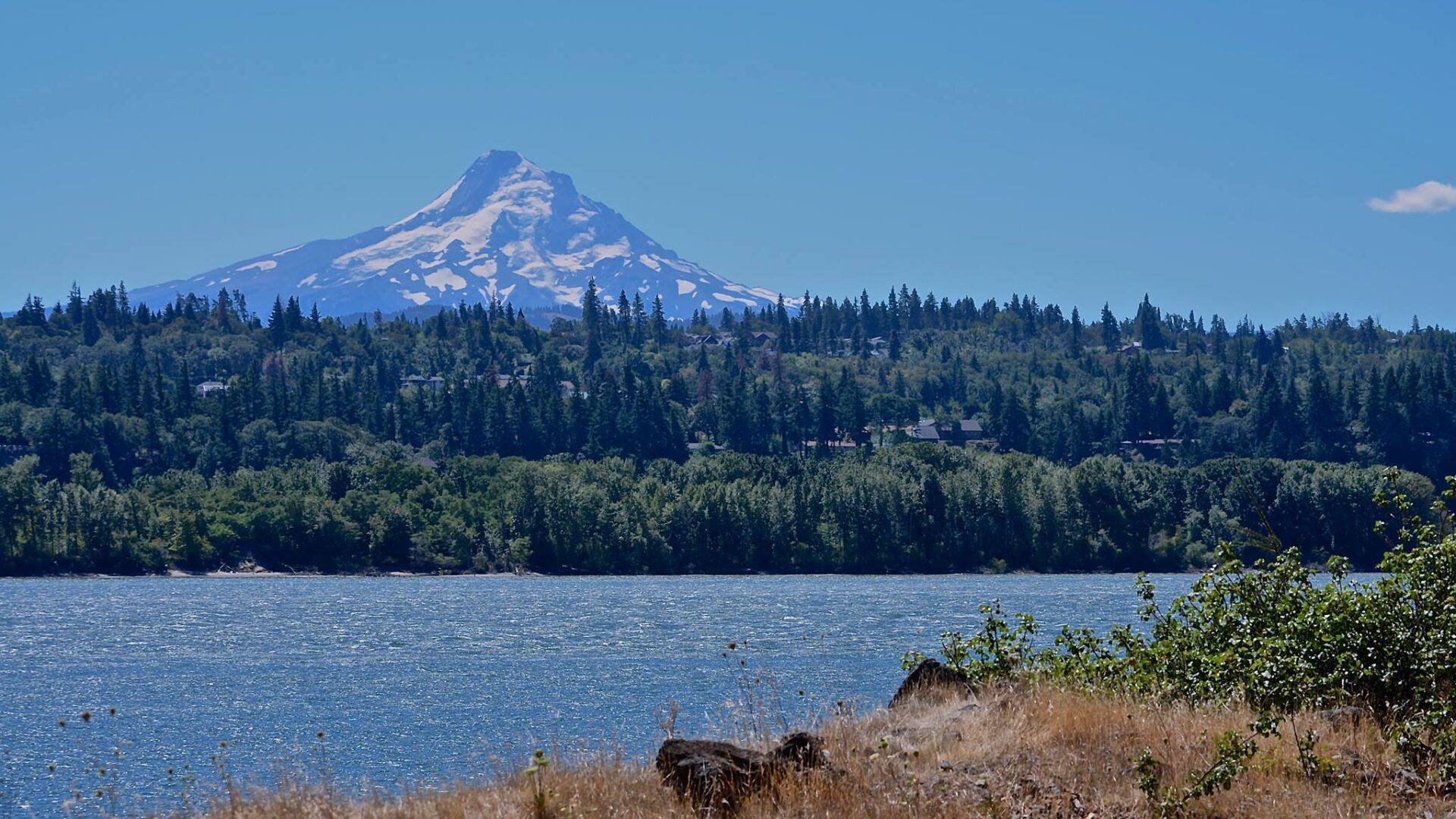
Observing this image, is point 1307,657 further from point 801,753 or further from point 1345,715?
point 801,753

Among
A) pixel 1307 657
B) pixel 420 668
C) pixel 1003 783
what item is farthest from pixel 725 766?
pixel 420 668

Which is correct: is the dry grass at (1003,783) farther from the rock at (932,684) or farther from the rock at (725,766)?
the rock at (932,684)

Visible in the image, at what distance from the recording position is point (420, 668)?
2445 inches

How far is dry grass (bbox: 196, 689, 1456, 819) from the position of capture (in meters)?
13.6

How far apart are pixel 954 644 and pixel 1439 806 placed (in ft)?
24.9

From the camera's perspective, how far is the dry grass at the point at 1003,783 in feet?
44.6

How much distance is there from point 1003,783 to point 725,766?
8.14ft

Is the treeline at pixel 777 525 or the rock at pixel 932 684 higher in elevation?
the treeline at pixel 777 525

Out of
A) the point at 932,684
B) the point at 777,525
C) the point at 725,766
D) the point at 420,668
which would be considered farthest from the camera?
the point at 777,525

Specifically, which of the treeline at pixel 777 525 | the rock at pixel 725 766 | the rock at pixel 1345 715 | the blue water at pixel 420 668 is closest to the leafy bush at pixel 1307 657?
the rock at pixel 1345 715

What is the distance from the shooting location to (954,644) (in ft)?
67.7

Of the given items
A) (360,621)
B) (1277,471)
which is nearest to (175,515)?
(360,621)

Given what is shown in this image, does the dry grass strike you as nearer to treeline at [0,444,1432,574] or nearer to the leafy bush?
the leafy bush

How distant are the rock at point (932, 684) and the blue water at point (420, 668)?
1.04 metres
